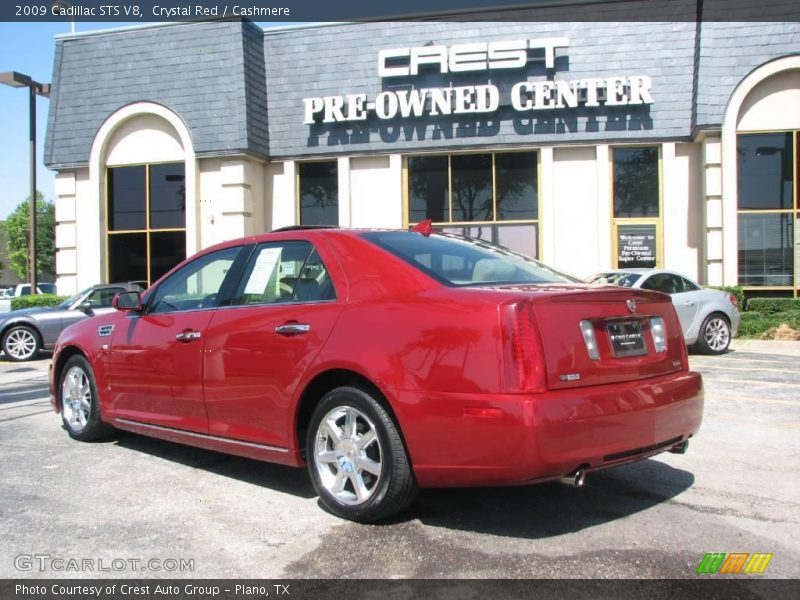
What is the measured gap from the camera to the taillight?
10.6 ft

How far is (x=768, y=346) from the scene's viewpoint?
12.7m

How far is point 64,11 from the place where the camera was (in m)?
18.2

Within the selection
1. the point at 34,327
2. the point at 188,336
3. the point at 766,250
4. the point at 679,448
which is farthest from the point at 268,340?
the point at 766,250

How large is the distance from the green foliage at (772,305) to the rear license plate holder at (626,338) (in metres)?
12.5

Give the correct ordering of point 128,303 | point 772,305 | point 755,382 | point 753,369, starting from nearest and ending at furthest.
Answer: point 128,303 < point 755,382 < point 753,369 < point 772,305

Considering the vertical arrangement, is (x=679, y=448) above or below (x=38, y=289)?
below

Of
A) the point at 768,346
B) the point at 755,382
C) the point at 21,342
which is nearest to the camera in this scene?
the point at 755,382

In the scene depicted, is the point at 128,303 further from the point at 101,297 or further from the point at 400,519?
the point at 101,297

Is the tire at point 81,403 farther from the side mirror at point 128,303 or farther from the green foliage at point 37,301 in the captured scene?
the green foliage at point 37,301

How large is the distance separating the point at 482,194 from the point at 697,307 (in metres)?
6.82

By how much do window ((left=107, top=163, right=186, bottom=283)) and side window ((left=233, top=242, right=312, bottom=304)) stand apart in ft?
46.1

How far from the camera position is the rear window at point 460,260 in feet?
12.9

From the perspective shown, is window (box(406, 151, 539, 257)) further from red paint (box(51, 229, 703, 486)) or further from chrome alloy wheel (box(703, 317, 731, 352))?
red paint (box(51, 229, 703, 486))

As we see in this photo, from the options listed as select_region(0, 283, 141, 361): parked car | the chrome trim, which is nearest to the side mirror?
the chrome trim
